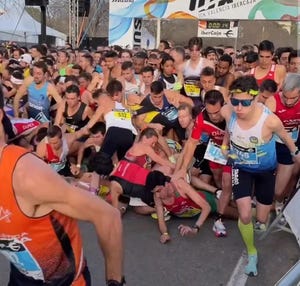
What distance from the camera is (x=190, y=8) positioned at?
626 inches

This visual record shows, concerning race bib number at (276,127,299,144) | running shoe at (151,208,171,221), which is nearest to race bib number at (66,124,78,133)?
running shoe at (151,208,171,221)

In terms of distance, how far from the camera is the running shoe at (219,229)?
15.0ft

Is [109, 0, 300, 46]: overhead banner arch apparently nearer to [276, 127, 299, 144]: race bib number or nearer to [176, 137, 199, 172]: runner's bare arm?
[276, 127, 299, 144]: race bib number

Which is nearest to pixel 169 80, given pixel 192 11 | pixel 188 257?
pixel 188 257

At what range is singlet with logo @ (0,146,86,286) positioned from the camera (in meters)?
1.38

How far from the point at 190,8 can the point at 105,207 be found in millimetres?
15184

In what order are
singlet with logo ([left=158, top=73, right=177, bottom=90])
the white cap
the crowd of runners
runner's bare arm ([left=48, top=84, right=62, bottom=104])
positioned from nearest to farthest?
the crowd of runners → runner's bare arm ([left=48, top=84, right=62, bottom=104]) → singlet with logo ([left=158, top=73, right=177, bottom=90]) → the white cap

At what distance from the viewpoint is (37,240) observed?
4.98 feet

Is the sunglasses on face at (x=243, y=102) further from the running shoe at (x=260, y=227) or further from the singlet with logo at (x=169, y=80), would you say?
the singlet with logo at (x=169, y=80)

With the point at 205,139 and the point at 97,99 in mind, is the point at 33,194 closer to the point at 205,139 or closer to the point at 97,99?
the point at 205,139

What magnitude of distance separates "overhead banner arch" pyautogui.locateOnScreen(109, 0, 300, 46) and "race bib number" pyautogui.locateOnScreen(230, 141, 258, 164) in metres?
11.8

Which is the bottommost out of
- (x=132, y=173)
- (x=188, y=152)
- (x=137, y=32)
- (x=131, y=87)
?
(x=132, y=173)

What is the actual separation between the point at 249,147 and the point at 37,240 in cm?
268

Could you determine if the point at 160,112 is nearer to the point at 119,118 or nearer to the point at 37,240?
the point at 119,118
